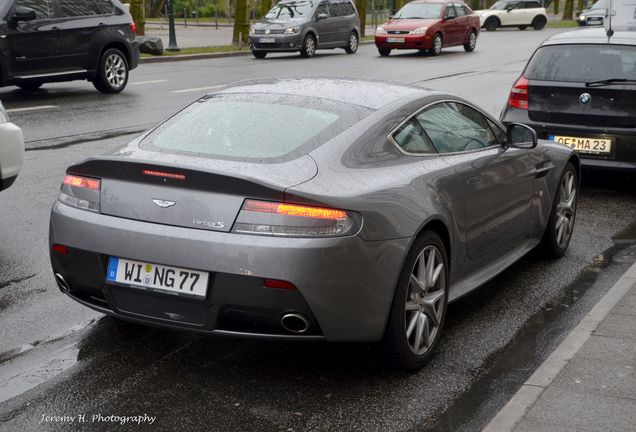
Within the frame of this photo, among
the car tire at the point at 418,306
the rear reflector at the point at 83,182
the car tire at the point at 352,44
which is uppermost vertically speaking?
the rear reflector at the point at 83,182

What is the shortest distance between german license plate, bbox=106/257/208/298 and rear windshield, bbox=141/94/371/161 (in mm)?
615

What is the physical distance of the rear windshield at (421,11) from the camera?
31500 millimetres

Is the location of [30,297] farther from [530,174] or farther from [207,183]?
[530,174]

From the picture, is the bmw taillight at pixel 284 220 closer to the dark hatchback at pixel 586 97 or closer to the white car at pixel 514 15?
the dark hatchback at pixel 586 97

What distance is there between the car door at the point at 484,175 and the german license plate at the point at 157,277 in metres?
1.60

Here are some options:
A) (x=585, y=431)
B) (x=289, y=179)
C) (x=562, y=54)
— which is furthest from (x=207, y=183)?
(x=562, y=54)

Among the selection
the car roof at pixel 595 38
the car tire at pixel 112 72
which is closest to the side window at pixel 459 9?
the car tire at pixel 112 72

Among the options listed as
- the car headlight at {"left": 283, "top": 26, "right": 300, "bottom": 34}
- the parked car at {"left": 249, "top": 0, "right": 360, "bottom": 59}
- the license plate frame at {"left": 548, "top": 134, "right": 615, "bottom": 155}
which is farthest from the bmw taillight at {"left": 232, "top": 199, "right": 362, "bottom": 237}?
the car headlight at {"left": 283, "top": 26, "right": 300, "bottom": 34}

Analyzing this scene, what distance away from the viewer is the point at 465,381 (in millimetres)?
4680

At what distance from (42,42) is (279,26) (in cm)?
1292

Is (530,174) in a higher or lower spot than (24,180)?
higher

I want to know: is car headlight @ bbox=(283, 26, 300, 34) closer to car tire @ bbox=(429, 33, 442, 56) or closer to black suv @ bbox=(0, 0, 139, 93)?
car tire @ bbox=(429, 33, 442, 56)

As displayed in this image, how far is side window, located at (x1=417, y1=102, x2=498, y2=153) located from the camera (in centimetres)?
530

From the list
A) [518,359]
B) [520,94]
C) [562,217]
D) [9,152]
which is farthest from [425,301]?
[520,94]
